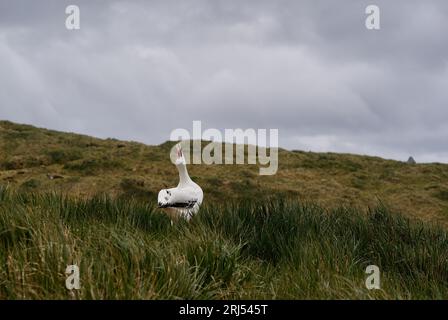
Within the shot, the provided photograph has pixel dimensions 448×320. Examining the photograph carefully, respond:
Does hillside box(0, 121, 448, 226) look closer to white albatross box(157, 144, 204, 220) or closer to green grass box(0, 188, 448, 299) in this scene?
white albatross box(157, 144, 204, 220)

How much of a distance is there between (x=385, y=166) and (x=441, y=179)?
17.0 feet

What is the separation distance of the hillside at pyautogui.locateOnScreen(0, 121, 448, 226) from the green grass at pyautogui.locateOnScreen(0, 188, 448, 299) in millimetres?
15829

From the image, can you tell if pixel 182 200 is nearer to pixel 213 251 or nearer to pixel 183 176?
pixel 183 176

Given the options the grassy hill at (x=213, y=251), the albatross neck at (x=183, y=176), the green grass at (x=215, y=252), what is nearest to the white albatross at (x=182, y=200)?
the albatross neck at (x=183, y=176)

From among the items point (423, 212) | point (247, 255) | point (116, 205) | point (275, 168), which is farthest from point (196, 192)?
Result: point (275, 168)

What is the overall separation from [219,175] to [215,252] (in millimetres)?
28274

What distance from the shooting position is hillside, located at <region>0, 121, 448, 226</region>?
29.8m

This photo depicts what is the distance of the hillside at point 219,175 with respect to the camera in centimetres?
2978

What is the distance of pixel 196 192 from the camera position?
36.4 ft

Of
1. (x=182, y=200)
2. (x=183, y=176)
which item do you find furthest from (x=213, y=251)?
(x=183, y=176)

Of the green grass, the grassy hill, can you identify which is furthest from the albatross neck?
the green grass

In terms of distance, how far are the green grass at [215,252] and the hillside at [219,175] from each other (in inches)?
623

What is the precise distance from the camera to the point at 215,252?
7102 mm

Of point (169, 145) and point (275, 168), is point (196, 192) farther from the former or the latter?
point (169, 145)
